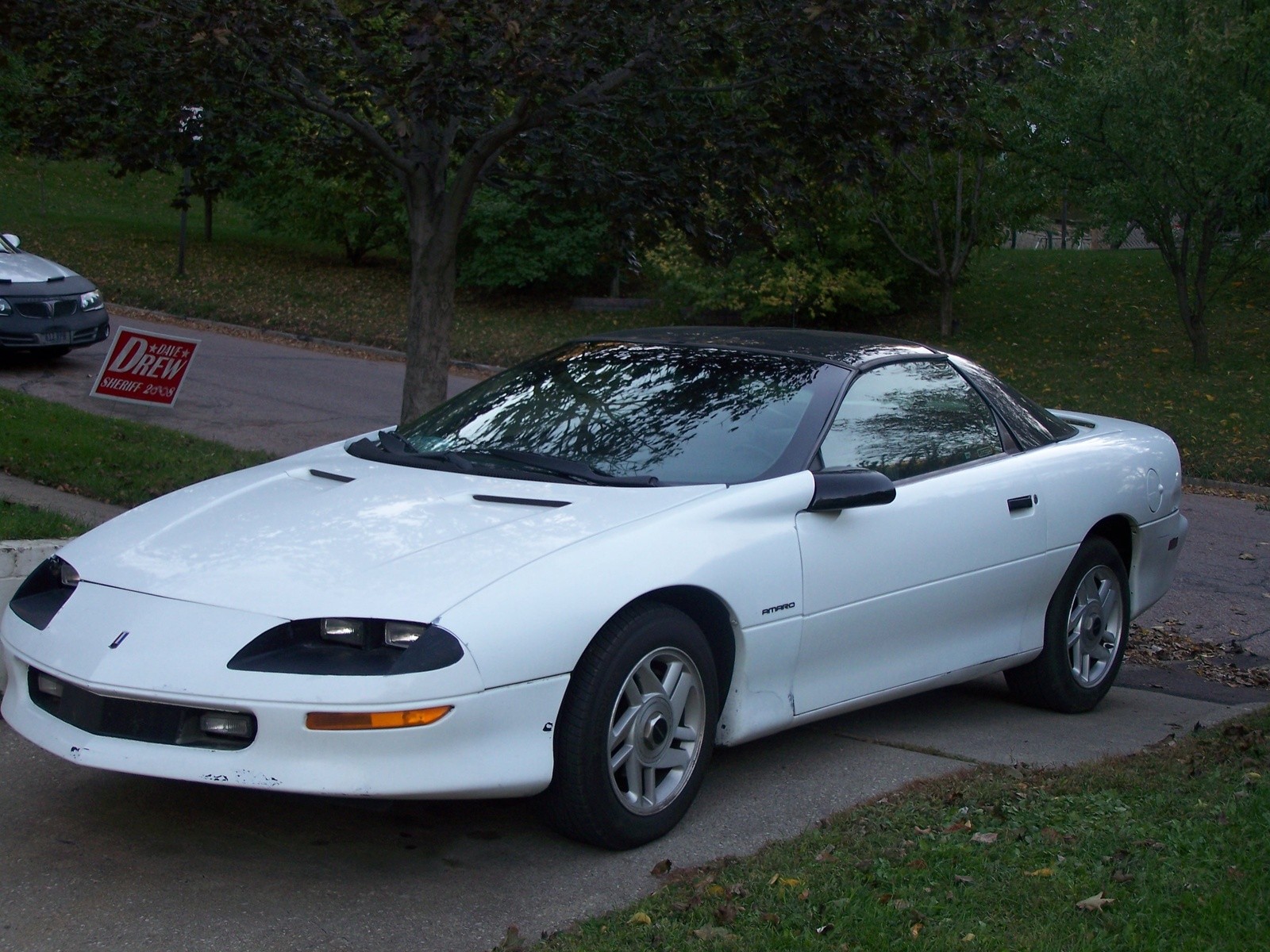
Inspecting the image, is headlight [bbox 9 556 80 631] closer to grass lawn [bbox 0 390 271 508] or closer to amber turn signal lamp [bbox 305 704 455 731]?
amber turn signal lamp [bbox 305 704 455 731]

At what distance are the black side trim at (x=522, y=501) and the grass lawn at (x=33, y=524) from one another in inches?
111

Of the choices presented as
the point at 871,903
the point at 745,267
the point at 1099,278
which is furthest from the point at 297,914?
the point at 1099,278

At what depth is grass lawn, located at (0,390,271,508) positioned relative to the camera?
8.72 meters

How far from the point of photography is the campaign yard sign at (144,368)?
478 inches

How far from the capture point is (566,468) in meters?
4.52

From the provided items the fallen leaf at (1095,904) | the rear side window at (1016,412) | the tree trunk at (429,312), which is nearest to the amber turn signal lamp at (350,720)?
the fallen leaf at (1095,904)

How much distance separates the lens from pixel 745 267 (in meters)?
21.7

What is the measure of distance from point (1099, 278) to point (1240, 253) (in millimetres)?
8017

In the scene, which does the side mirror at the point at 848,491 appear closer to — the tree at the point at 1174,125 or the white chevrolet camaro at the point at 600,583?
the white chevrolet camaro at the point at 600,583

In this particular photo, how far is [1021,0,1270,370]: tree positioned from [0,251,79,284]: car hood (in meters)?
11.7

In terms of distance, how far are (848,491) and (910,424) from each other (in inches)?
32.8

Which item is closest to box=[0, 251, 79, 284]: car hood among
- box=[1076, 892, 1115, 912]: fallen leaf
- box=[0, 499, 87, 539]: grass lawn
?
box=[0, 499, 87, 539]: grass lawn

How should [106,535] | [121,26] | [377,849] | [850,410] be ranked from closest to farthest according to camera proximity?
[377,849], [106,535], [850,410], [121,26]

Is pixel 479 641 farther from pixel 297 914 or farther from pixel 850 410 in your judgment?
pixel 850 410
